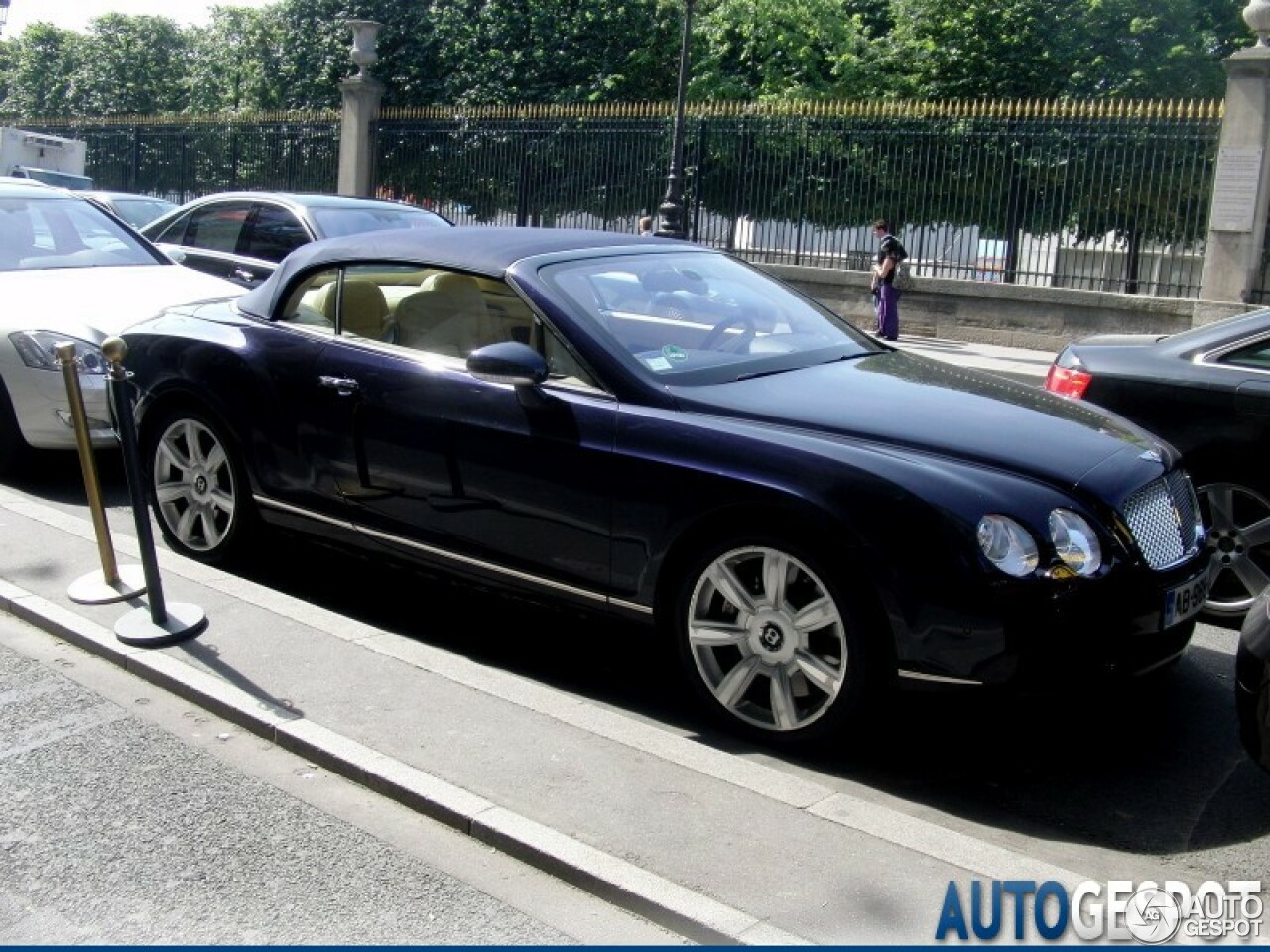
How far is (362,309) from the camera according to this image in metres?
6.00

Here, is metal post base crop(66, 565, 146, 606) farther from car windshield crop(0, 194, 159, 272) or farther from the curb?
car windshield crop(0, 194, 159, 272)

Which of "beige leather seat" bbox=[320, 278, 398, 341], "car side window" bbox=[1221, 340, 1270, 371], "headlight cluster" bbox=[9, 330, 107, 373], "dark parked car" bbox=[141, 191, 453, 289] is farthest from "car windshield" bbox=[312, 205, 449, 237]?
"car side window" bbox=[1221, 340, 1270, 371]

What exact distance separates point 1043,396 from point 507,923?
2934 millimetres

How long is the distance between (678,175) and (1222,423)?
14.6 m

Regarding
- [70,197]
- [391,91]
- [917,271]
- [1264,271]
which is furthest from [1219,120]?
[391,91]

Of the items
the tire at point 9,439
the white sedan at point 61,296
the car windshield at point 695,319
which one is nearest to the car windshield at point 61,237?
the white sedan at point 61,296

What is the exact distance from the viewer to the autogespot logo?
3.46m

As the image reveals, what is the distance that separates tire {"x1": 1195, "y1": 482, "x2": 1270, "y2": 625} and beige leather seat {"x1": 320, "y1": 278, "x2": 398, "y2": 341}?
11.5 ft

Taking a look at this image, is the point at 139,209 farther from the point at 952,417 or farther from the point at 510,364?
the point at 952,417

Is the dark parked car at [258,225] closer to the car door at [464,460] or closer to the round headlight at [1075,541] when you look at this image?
the car door at [464,460]

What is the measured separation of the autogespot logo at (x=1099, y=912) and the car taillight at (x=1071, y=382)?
124 inches

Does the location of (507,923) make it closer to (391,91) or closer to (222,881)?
(222,881)

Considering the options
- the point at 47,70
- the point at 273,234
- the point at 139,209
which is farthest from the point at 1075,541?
the point at 47,70

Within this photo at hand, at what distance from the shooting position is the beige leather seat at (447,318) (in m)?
5.57
